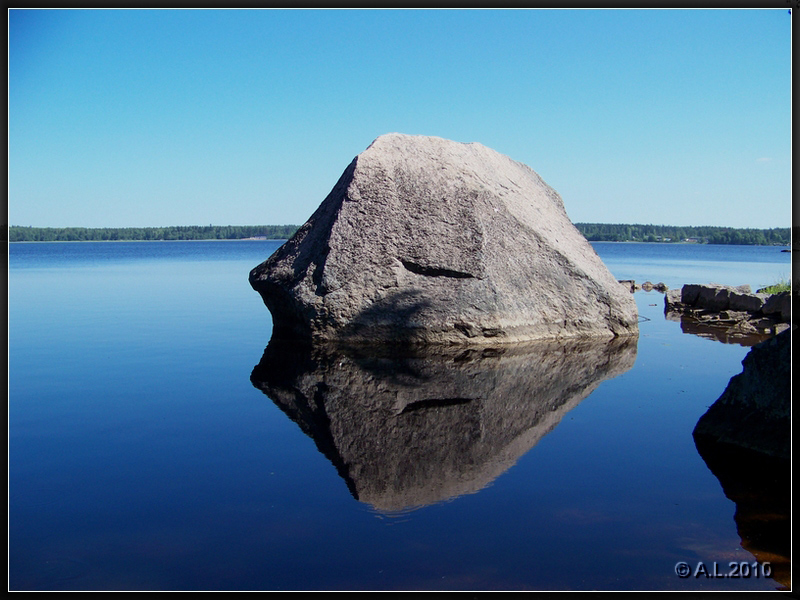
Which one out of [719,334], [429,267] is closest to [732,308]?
[719,334]

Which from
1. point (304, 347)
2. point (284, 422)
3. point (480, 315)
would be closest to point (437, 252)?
point (480, 315)

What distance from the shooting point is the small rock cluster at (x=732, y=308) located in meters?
12.3

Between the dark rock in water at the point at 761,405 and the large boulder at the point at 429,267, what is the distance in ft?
16.2

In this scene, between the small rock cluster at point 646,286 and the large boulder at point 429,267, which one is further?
the small rock cluster at point 646,286

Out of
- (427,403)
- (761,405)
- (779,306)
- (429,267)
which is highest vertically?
(429,267)

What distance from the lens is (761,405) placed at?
17.9ft

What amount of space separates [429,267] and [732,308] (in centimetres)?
770

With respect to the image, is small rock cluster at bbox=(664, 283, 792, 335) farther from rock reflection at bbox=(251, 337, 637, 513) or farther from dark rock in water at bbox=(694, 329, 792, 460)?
dark rock in water at bbox=(694, 329, 792, 460)

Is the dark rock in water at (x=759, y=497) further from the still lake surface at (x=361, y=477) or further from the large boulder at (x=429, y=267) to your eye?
the large boulder at (x=429, y=267)

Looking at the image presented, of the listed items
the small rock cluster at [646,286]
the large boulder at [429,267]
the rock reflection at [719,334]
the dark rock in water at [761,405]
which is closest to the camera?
the dark rock in water at [761,405]

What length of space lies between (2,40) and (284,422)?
12.4 feet

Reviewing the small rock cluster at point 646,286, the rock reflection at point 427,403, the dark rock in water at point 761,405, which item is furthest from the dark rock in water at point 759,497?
the small rock cluster at point 646,286

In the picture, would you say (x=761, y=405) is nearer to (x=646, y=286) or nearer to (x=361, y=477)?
(x=361, y=477)
